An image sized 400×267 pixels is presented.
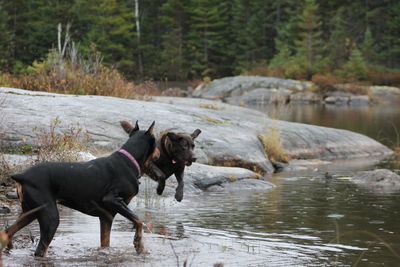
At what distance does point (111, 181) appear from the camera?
8.34m

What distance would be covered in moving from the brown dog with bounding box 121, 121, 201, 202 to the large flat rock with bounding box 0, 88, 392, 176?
3756 mm

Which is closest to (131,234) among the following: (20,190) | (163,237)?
(163,237)

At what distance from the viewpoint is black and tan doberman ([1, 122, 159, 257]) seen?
25.3ft

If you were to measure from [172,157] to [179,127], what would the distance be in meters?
5.91

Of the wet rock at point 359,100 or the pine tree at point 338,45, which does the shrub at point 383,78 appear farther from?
the wet rock at point 359,100

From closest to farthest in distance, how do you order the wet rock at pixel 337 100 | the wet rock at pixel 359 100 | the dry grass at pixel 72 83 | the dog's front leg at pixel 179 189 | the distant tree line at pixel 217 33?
the dog's front leg at pixel 179 189 → the dry grass at pixel 72 83 → the wet rock at pixel 359 100 → the wet rock at pixel 337 100 → the distant tree line at pixel 217 33

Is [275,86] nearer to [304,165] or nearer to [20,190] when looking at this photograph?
[304,165]

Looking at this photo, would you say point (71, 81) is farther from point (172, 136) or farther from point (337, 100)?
point (337, 100)

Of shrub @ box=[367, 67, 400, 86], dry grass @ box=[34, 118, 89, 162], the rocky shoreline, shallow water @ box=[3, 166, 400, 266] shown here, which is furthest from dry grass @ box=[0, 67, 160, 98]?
shrub @ box=[367, 67, 400, 86]

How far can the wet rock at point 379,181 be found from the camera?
15.3 m

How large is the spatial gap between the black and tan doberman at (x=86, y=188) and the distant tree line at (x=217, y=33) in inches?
1908

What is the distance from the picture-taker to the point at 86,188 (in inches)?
320

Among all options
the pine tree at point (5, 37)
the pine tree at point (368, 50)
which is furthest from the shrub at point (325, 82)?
the pine tree at point (5, 37)

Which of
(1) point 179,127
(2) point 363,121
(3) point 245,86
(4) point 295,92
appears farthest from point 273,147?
(3) point 245,86
